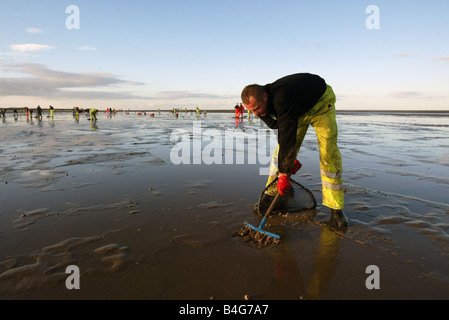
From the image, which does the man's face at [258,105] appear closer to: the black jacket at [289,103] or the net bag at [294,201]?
the black jacket at [289,103]

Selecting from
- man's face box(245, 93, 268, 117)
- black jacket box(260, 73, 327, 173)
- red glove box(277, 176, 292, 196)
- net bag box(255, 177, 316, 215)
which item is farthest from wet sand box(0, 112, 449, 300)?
man's face box(245, 93, 268, 117)

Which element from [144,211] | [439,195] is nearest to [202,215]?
[144,211]

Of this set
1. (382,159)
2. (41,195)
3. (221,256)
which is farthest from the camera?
(382,159)

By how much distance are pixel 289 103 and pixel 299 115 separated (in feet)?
1.14

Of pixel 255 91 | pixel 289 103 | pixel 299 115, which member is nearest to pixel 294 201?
pixel 299 115

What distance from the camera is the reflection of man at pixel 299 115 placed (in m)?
2.94

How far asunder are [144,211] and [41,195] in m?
2.09

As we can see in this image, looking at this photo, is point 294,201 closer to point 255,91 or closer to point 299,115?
point 299,115

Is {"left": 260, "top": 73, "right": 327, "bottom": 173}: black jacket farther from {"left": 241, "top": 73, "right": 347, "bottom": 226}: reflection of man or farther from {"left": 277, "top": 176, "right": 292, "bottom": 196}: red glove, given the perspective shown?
{"left": 277, "top": 176, "right": 292, "bottom": 196}: red glove

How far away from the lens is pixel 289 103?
292cm

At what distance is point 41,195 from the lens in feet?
14.1

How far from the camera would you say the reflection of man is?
294cm
